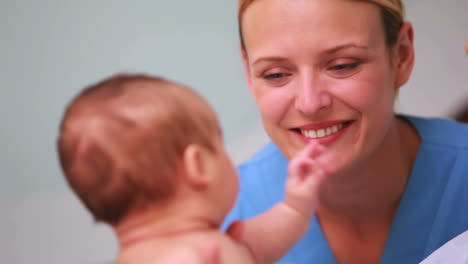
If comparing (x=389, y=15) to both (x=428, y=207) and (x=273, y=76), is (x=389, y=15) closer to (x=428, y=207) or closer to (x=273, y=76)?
(x=273, y=76)

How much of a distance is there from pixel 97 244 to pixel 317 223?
1201mm

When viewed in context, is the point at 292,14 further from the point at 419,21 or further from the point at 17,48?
the point at 419,21

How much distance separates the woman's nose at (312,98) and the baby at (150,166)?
224 millimetres

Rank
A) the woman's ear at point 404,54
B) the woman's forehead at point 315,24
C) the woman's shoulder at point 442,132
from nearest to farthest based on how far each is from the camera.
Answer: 1. the woman's forehead at point 315,24
2. the woman's ear at point 404,54
3. the woman's shoulder at point 442,132

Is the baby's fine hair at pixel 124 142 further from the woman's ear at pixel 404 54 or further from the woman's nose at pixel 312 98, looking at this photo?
the woman's ear at pixel 404 54

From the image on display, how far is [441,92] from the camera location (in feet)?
7.42

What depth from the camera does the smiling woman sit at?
94cm

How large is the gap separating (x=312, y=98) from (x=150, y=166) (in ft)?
1.14

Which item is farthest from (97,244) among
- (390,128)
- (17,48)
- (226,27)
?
(390,128)

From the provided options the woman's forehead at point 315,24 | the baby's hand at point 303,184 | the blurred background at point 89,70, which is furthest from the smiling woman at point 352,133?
the blurred background at point 89,70

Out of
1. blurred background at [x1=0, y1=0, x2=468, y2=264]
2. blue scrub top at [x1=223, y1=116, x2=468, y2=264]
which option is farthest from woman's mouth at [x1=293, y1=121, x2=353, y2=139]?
blurred background at [x1=0, y1=0, x2=468, y2=264]

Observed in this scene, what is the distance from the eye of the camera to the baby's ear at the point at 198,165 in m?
0.70

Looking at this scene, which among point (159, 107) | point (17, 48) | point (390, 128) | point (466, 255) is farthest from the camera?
point (17, 48)

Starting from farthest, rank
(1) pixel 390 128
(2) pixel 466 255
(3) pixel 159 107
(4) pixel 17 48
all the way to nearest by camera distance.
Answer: (4) pixel 17 48 < (1) pixel 390 128 < (2) pixel 466 255 < (3) pixel 159 107
